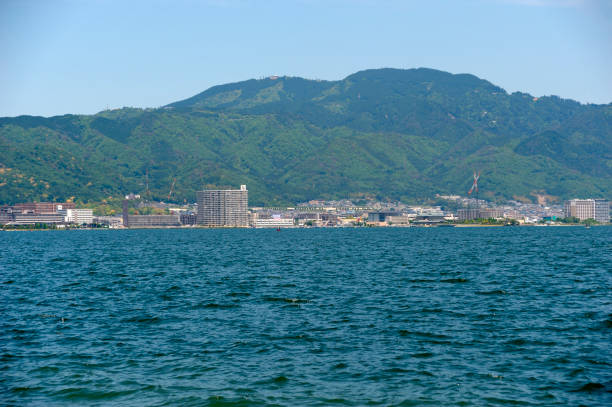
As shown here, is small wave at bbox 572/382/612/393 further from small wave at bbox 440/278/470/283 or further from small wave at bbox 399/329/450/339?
small wave at bbox 440/278/470/283

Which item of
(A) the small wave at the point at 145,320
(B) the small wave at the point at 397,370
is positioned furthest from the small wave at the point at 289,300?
(B) the small wave at the point at 397,370

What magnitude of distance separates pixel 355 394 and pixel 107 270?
6569 cm

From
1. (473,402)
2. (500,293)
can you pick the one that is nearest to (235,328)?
(473,402)

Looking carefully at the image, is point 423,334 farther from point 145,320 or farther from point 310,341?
point 145,320

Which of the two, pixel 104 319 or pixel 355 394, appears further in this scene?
pixel 104 319

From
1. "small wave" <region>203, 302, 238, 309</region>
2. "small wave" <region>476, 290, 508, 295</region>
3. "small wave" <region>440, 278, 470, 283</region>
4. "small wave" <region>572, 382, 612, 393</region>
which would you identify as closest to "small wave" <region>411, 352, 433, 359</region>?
"small wave" <region>572, 382, 612, 393</region>

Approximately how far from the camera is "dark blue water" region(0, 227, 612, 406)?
2950cm

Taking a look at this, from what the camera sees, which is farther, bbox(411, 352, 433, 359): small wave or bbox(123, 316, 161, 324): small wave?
bbox(123, 316, 161, 324): small wave

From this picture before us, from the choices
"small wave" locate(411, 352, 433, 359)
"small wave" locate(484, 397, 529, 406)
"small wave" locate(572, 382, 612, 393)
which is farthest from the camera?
"small wave" locate(411, 352, 433, 359)

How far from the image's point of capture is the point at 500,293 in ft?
193

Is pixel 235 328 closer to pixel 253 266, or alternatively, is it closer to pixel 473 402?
pixel 473 402

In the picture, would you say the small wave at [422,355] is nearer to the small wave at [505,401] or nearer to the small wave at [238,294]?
the small wave at [505,401]

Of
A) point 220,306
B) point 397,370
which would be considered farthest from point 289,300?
point 397,370

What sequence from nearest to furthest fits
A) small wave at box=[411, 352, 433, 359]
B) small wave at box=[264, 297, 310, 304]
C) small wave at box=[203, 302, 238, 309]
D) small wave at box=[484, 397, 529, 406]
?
small wave at box=[484, 397, 529, 406]
small wave at box=[411, 352, 433, 359]
small wave at box=[203, 302, 238, 309]
small wave at box=[264, 297, 310, 304]
